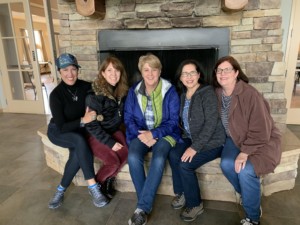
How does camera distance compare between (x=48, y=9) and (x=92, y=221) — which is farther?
(x=48, y=9)

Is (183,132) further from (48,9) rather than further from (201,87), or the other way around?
(48,9)

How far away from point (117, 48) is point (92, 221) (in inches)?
64.0

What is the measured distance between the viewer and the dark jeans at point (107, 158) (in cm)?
180

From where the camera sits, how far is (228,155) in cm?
158

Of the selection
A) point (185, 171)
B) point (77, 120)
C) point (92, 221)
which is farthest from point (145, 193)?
point (77, 120)

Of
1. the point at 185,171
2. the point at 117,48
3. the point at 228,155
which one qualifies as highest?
the point at 117,48

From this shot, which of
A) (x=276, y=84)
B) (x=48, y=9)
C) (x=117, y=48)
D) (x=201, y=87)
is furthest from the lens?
(x=48, y=9)

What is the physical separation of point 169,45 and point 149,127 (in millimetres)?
949

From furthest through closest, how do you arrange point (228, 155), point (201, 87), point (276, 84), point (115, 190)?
point (276, 84) → point (115, 190) → point (201, 87) → point (228, 155)

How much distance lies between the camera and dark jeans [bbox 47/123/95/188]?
1769mm

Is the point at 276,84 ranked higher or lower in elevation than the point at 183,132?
higher

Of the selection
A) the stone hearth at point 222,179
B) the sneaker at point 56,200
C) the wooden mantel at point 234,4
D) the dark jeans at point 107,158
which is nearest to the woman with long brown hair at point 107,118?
the dark jeans at point 107,158

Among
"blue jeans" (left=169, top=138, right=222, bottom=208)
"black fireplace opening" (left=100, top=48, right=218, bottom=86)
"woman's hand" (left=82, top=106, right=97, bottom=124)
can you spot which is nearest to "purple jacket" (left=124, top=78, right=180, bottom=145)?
"blue jeans" (left=169, top=138, right=222, bottom=208)

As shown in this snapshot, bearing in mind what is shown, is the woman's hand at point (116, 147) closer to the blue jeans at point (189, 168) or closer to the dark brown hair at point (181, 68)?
the blue jeans at point (189, 168)
